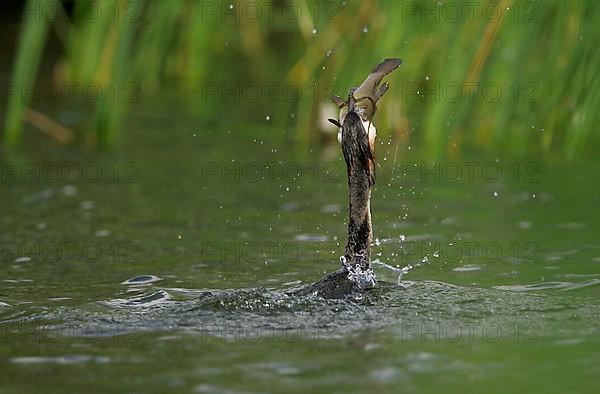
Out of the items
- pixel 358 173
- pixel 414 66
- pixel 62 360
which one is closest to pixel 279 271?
pixel 358 173

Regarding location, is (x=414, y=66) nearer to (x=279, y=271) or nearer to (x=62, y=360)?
(x=279, y=271)

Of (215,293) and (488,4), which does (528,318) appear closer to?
(215,293)

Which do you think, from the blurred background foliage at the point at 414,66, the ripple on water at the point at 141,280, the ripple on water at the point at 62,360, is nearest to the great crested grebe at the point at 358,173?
the ripple on water at the point at 141,280

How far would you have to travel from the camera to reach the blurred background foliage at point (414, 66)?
6.70m

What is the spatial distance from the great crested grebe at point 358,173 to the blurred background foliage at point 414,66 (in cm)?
133

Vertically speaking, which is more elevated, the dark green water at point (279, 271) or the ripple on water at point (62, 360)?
the dark green water at point (279, 271)

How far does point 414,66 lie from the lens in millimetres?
8445

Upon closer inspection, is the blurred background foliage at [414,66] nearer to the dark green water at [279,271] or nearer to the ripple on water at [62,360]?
the dark green water at [279,271]

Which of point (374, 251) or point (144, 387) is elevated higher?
point (374, 251)

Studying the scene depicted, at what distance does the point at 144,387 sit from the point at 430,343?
121 cm

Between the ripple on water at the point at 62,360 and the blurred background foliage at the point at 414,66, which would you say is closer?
the ripple on water at the point at 62,360

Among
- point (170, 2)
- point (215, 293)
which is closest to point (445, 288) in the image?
point (215, 293)

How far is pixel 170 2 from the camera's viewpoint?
294 inches

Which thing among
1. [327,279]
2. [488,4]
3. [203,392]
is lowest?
[203,392]
